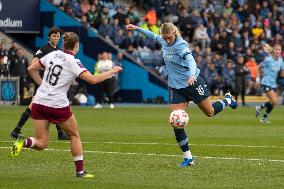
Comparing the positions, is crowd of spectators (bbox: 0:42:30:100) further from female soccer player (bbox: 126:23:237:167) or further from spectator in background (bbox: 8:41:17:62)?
female soccer player (bbox: 126:23:237:167)

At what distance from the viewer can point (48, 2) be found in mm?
41469

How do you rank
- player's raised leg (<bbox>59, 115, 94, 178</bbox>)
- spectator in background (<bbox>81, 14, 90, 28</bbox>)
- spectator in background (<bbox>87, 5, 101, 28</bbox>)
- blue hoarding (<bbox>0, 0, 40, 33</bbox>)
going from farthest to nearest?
spectator in background (<bbox>87, 5, 101, 28</bbox>)
spectator in background (<bbox>81, 14, 90, 28</bbox>)
blue hoarding (<bbox>0, 0, 40, 33</bbox>)
player's raised leg (<bbox>59, 115, 94, 178</bbox>)

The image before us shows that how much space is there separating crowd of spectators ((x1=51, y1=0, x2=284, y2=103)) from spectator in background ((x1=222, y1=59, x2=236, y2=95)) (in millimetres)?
21

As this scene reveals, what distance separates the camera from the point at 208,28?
1788 inches

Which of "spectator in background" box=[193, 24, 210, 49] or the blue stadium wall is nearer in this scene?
the blue stadium wall

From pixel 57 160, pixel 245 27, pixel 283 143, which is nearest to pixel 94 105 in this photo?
pixel 245 27

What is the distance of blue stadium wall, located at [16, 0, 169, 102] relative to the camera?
41.2 m

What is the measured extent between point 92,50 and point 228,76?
6089 millimetres

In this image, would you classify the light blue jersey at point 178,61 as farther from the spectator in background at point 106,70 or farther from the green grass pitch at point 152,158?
the spectator in background at point 106,70

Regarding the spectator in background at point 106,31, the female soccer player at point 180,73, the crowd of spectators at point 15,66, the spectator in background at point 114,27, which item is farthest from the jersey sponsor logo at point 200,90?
the spectator in background at point 106,31

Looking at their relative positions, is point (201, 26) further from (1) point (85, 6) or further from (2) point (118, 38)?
(1) point (85, 6)

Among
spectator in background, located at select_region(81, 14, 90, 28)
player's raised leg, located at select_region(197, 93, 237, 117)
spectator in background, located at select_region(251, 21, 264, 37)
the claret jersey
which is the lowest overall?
player's raised leg, located at select_region(197, 93, 237, 117)

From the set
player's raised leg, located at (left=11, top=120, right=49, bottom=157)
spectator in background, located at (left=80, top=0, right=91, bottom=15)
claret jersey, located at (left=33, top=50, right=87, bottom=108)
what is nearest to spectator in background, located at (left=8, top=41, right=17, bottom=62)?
spectator in background, located at (left=80, top=0, right=91, bottom=15)

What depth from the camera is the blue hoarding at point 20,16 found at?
40844mm
